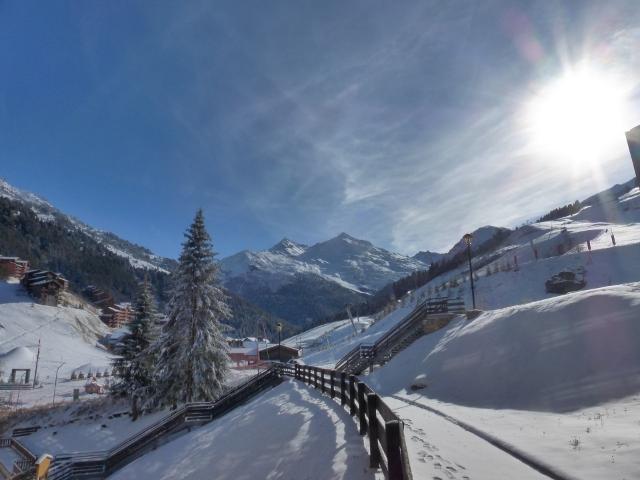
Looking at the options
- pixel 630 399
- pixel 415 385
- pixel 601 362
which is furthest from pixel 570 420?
pixel 415 385

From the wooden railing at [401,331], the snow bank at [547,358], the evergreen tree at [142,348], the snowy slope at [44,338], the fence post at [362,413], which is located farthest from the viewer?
the snowy slope at [44,338]

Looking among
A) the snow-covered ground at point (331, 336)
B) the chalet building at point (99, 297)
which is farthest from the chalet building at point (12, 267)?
the snow-covered ground at point (331, 336)

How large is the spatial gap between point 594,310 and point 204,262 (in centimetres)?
2306

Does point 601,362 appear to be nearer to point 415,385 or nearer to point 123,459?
point 415,385

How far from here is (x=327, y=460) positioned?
24.0 ft

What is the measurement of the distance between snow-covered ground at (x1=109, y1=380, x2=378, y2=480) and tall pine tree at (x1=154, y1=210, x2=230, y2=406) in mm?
10136

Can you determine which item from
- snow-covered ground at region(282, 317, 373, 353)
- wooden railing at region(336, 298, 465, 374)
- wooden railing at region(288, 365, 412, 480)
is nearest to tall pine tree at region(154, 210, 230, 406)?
wooden railing at region(336, 298, 465, 374)

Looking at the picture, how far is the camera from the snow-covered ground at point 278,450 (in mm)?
7293

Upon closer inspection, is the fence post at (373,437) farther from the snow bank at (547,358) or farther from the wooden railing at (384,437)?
the snow bank at (547,358)

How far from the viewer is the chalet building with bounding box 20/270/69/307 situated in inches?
3369

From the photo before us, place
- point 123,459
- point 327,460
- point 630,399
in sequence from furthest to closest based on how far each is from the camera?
point 123,459
point 630,399
point 327,460

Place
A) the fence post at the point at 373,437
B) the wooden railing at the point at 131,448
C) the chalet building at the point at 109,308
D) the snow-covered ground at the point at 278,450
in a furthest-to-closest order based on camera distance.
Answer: the chalet building at the point at 109,308, the wooden railing at the point at 131,448, the snow-covered ground at the point at 278,450, the fence post at the point at 373,437

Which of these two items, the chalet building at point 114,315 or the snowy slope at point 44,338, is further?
the chalet building at point 114,315

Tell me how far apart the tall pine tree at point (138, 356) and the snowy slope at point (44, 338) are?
16619 millimetres
